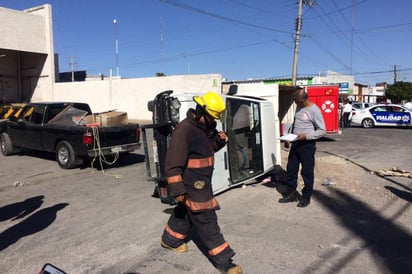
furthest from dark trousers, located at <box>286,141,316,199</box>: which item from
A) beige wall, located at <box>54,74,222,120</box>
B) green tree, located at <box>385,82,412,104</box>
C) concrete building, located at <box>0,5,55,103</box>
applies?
green tree, located at <box>385,82,412,104</box>

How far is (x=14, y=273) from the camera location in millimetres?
3859

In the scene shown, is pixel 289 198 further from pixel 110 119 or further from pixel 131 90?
pixel 131 90

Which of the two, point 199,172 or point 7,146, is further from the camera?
point 7,146

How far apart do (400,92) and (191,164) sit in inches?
2517

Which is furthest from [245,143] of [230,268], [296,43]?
[296,43]

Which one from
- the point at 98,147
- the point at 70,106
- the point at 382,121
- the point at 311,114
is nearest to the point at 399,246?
the point at 311,114

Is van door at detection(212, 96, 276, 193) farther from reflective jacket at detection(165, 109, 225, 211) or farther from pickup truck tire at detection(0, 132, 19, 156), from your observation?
pickup truck tire at detection(0, 132, 19, 156)

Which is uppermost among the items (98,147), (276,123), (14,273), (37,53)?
(37,53)

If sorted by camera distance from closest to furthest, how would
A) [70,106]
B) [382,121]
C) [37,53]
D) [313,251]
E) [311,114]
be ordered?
[313,251] < [311,114] < [70,106] < [382,121] < [37,53]

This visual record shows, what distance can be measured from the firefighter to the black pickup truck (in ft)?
18.1

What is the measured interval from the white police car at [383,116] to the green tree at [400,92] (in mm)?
41031

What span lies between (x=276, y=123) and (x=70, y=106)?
19.0 ft

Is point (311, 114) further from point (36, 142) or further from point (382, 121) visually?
point (382, 121)

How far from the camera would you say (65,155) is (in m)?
9.39
